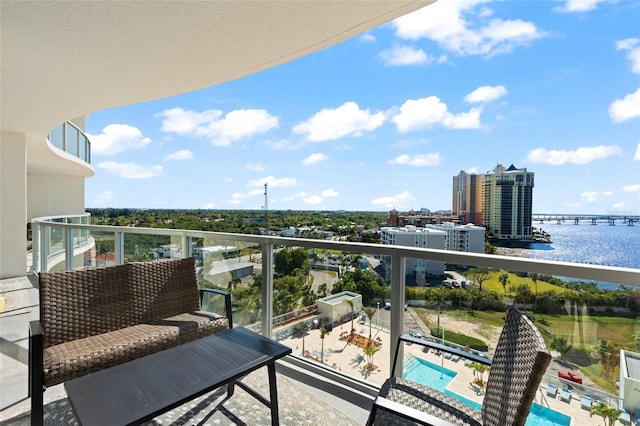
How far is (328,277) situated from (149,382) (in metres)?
1.63

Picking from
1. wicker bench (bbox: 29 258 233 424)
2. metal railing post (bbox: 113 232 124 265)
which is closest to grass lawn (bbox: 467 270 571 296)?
wicker bench (bbox: 29 258 233 424)

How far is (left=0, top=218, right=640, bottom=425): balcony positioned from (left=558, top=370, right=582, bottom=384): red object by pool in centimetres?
2

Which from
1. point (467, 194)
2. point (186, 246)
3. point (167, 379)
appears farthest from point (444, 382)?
point (467, 194)

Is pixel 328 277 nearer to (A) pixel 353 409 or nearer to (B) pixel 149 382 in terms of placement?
(A) pixel 353 409

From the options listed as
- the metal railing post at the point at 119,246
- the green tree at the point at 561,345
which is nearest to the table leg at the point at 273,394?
the green tree at the point at 561,345

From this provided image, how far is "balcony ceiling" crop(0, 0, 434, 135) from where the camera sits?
8.21 ft

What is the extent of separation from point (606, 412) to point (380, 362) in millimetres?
1408

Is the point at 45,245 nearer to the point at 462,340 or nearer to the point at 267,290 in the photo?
the point at 267,290

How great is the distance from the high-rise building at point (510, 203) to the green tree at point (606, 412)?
5706 millimetres

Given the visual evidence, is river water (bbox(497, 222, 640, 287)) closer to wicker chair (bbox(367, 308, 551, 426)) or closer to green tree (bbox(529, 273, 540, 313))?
green tree (bbox(529, 273, 540, 313))

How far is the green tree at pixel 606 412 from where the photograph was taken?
1.82 metres

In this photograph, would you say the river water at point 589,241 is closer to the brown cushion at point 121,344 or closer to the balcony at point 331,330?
the balcony at point 331,330

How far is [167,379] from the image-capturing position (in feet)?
5.94

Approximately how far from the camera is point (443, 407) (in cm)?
172
